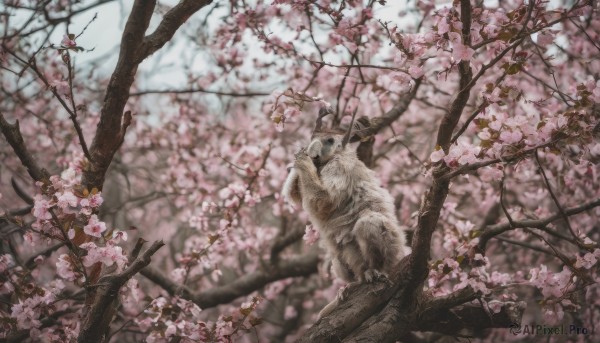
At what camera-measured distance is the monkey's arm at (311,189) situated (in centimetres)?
486

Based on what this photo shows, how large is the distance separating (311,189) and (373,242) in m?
0.81

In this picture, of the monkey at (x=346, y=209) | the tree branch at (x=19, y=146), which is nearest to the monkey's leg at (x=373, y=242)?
the monkey at (x=346, y=209)

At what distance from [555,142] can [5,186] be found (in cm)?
941

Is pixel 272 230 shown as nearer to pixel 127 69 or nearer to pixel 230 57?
pixel 230 57

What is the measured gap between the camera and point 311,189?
15.9ft

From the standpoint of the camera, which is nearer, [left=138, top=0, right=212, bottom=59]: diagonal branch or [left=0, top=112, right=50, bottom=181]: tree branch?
[left=0, top=112, right=50, bottom=181]: tree branch

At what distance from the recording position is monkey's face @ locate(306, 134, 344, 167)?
521 cm

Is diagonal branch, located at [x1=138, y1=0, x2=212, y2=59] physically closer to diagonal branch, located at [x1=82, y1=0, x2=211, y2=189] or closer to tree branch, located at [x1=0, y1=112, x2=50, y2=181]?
diagonal branch, located at [x1=82, y1=0, x2=211, y2=189]

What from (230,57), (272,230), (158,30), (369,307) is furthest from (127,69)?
(272,230)

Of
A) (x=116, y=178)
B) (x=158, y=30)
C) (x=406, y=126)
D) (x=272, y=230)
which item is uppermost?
(x=116, y=178)

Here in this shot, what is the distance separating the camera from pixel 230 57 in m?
7.70

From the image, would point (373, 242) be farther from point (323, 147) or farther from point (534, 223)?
point (534, 223)

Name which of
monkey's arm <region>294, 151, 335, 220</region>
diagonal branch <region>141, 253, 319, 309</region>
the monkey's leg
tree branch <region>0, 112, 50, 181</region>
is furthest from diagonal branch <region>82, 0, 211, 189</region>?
diagonal branch <region>141, 253, 319, 309</region>

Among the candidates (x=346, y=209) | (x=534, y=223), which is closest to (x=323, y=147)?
(x=346, y=209)
